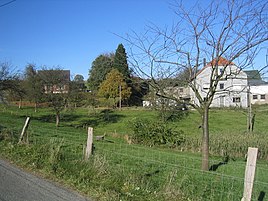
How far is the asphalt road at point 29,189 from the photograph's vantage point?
455cm

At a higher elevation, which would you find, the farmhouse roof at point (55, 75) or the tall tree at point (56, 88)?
the farmhouse roof at point (55, 75)

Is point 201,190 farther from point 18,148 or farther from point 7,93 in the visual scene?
point 7,93

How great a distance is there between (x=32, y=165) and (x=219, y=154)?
10.2m

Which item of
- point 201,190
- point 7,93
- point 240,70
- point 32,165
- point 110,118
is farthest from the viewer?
point 110,118

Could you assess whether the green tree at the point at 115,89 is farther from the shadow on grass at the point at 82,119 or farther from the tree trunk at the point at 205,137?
the tree trunk at the point at 205,137

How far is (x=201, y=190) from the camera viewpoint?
243 inches

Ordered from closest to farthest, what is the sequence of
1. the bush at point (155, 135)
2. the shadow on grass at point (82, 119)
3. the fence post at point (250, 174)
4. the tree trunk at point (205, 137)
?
1. the fence post at point (250, 174)
2. the tree trunk at point (205, 137)
3. the bush at point (155, 135)
4. the shadow on grass at point (82, 119)

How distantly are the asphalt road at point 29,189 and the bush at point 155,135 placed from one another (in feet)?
40.8

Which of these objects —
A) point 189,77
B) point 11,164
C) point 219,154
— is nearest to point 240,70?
point 189,77

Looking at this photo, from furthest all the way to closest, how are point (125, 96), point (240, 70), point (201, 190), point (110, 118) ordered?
1. point (125, 96)
2. point (110, 118)
3. point (240, 70)
4. point (201, 190)

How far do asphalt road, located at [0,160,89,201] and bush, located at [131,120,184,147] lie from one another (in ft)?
40.8

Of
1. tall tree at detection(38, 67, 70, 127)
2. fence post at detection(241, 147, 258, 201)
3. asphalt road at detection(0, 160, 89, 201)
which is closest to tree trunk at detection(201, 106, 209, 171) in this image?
fence post at detection(241, 147, 258, 201)

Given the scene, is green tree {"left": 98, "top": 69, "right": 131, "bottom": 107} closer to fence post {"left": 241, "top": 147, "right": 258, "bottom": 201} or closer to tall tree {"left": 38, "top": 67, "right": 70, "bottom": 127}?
tall tree {"left": 38, "top": 67, "right": 70, "bottom": 127}

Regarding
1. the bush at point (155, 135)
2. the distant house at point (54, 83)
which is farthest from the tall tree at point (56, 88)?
the bush at point (155, 135)
